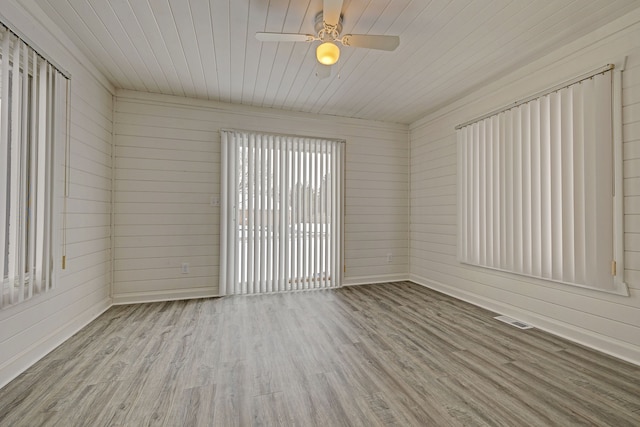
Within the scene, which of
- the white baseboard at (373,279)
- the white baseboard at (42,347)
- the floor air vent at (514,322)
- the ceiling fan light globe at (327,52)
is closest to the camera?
the white baseboard at (42,347)

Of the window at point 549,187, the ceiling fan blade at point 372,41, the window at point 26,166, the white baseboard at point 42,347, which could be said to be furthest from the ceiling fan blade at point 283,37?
the white baseboard at point 42,347

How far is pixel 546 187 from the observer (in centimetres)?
275

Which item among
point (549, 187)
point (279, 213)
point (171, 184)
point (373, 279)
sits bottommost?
point (373, 279)

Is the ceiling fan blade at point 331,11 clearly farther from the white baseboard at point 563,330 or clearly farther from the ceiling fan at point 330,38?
the white baseboard at point 563,330

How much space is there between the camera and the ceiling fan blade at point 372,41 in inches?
80.7

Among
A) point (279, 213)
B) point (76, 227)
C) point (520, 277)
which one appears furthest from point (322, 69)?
point (520, 277)

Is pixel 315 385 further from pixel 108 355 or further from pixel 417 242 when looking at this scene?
pixel 417 242

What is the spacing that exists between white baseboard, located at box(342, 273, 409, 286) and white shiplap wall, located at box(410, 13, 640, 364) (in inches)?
8.7

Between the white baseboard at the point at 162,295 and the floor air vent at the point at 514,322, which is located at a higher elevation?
the white baseboard at the point at 162,295

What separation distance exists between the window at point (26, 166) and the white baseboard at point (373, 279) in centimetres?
346

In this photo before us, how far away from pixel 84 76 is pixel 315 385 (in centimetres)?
352

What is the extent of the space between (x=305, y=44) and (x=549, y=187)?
264cm

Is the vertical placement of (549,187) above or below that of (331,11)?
below

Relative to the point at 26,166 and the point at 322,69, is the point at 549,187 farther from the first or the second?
the point at 26,166
